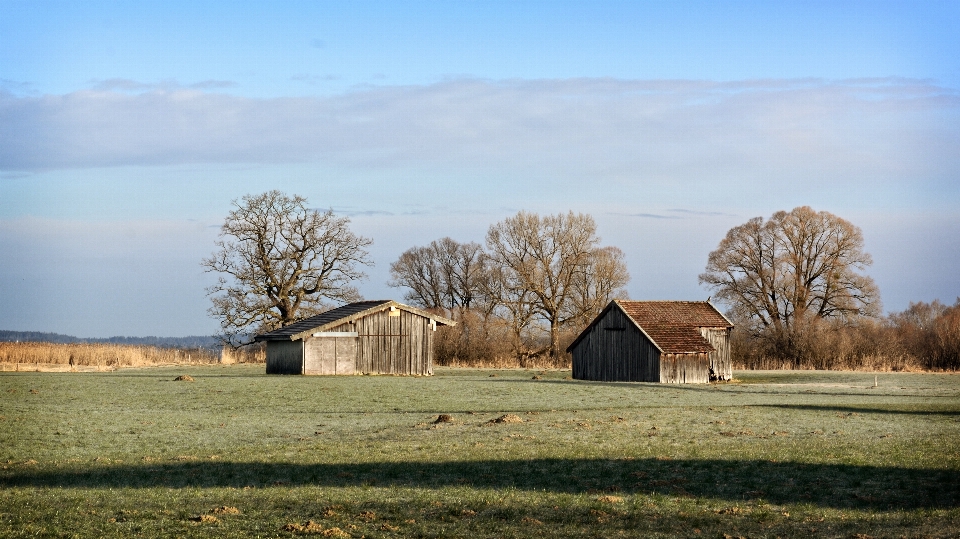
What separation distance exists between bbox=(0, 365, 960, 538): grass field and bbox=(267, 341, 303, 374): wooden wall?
65.1ft

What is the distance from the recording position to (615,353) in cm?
5334

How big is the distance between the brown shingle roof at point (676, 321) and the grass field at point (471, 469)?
65.0 ft

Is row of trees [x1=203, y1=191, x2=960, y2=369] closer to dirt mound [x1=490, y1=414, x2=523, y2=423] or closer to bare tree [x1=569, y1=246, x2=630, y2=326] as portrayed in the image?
bare tree [x1=569, y1=246, x2=630, y2=326]

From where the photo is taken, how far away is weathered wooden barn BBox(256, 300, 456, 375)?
2044 inches

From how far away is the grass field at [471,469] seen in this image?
11602 mm

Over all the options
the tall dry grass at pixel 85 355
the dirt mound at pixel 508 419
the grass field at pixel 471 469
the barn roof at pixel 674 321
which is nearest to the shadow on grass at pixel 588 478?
the grass field at pixel 471 469

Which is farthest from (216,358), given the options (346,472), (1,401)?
(346,472)

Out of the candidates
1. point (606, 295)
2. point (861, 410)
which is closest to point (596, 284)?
point (606, 295)

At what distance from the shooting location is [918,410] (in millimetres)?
30141

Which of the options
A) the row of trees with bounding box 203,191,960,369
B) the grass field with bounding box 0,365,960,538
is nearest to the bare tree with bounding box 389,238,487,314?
the row of trees with bounding box 203,191,960,369

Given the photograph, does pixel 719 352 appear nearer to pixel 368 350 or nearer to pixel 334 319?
pixel 368 350

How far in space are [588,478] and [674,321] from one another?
40483mm

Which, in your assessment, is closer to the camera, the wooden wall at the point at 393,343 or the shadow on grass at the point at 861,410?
the shadow on grass at the point at 861,410

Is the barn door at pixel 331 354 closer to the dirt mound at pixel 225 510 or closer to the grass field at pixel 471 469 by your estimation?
the grass field at pixel 471 469
